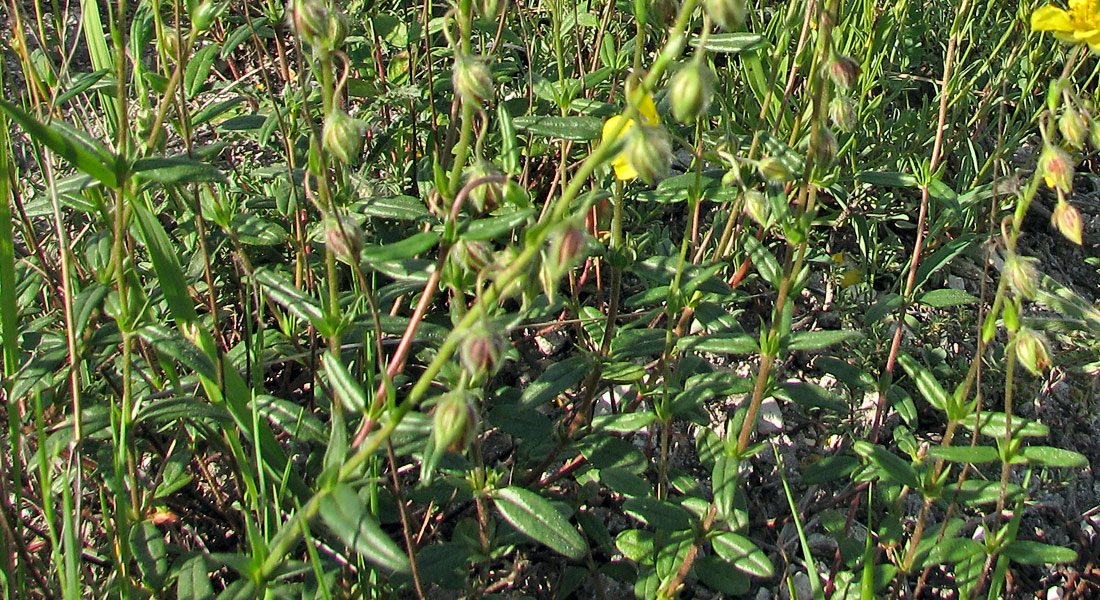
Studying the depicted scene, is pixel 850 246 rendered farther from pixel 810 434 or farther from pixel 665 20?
pixel 665 20

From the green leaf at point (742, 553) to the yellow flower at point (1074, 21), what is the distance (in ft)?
3.64

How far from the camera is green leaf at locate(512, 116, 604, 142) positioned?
1.80 meters

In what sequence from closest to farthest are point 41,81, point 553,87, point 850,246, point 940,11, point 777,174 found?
1. point 777,174
2. point 41,81
3. point 553,87
4. point 850,246
5. point 940,11

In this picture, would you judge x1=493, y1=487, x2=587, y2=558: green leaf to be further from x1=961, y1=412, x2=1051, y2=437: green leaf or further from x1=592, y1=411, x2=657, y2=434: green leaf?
x1=961, y1=412, x2=1051, y2=437: green leaf

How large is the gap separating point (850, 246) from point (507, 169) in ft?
4.71

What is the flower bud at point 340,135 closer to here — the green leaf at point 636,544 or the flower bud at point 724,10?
the flower bud at point 724,10

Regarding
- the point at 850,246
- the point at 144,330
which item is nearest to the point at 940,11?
the point at 850,246

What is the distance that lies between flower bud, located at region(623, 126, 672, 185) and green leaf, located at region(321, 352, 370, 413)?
562 millimetres

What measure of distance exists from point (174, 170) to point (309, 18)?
36cm

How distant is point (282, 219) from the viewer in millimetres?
2383

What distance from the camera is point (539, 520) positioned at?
5.47 feet

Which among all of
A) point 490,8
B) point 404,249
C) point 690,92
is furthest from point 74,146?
point 690,92

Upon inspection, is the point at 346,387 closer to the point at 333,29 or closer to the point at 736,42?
the point at 333,29

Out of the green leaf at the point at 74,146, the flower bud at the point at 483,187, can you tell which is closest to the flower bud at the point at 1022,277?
the flower bud at the point at 483,187
